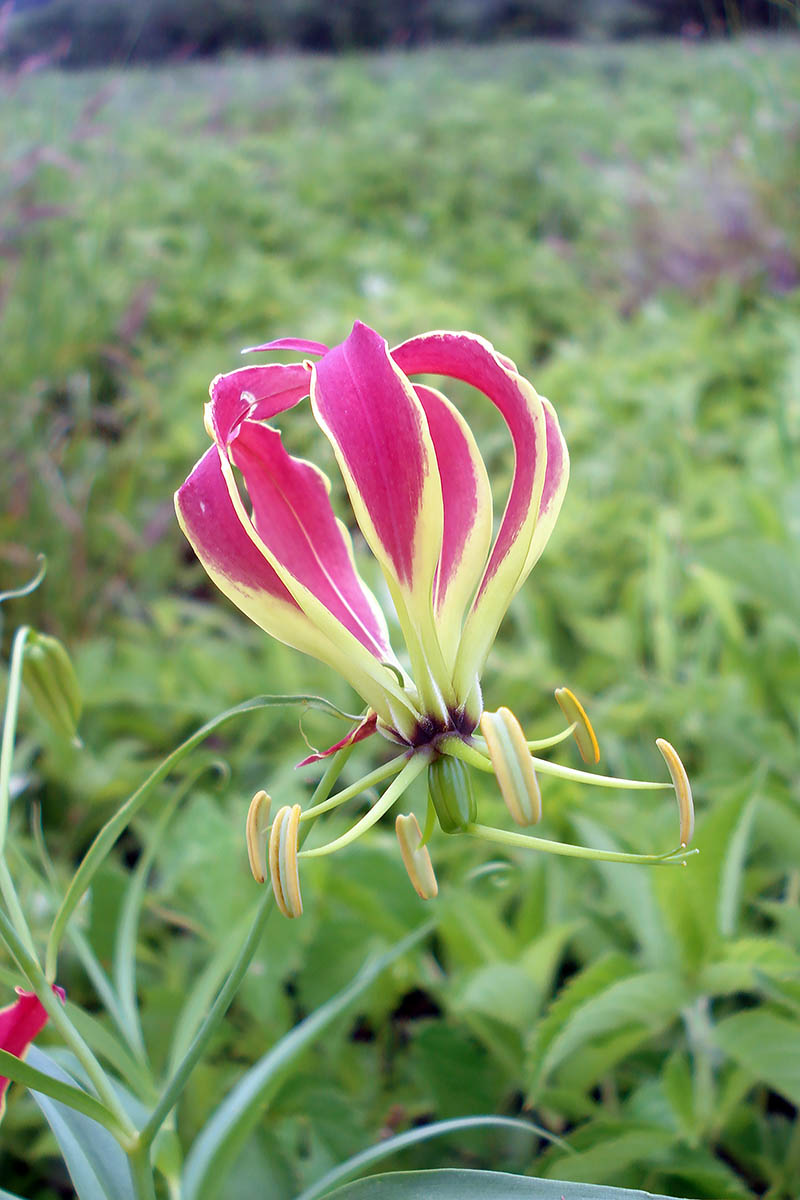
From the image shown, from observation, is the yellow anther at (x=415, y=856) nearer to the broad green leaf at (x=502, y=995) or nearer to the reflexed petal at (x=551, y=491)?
the reflexed petal at (x=551, y=491)

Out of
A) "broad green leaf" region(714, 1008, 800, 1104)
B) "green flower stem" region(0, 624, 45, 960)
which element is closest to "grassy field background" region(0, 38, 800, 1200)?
"broad green leaf" region(714, 1008, 800, 1104)

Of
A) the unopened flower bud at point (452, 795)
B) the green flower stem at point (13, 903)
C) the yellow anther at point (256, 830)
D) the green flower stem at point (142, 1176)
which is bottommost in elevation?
the green flower stem at point (142, 1176)

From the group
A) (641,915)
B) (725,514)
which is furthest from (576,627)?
(641,915)

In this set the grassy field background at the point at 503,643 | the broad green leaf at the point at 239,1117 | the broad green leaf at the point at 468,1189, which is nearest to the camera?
the broad green leaf at the point at 468,1189

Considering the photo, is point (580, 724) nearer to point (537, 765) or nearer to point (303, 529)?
point (537, 765)

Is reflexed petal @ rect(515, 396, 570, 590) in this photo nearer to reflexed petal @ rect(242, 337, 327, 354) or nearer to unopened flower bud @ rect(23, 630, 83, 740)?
reflexed petal @ rect(242, 337, 327, 354)

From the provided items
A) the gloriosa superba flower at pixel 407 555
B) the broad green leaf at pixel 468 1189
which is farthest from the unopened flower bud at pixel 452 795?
the broad green leaf at pixel 468 1189
